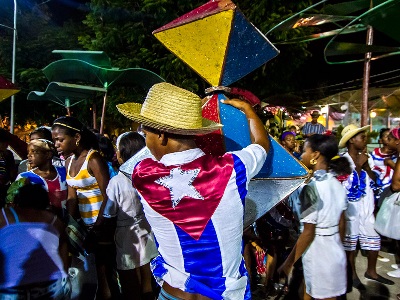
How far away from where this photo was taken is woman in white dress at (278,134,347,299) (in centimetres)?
273

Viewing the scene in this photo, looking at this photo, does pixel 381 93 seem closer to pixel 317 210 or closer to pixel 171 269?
pixel 317 210

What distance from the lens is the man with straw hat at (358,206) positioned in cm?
425

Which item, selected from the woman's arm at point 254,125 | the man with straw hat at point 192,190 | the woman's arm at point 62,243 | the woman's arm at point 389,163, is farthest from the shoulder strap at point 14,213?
the woman's arm at point 389,163

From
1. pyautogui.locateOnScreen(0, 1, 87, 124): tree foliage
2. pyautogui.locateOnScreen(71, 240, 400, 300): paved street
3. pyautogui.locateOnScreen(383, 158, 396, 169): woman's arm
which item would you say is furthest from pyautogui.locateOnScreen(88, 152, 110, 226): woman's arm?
pyautogui.locateOnScreen(0, 1, 87, 124): tree foliage

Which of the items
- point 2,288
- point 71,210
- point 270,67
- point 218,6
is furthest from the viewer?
point 270,67

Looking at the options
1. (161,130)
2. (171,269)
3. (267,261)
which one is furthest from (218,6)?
(267,261)

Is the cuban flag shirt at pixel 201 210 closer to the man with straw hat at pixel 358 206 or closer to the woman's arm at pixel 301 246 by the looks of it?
the woman's arm at pixel 301 246

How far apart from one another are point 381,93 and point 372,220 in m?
11.5

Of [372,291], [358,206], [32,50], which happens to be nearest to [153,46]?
[32,50]

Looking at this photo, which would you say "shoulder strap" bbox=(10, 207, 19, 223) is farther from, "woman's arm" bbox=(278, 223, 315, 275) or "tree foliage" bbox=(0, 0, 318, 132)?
"tree foliage" bbox=(0, 0, 318, 132)

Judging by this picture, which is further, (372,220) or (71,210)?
(372,220)

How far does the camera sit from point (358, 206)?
465cm

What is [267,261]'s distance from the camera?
4445mm

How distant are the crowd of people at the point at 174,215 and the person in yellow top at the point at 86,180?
0.01 meters
